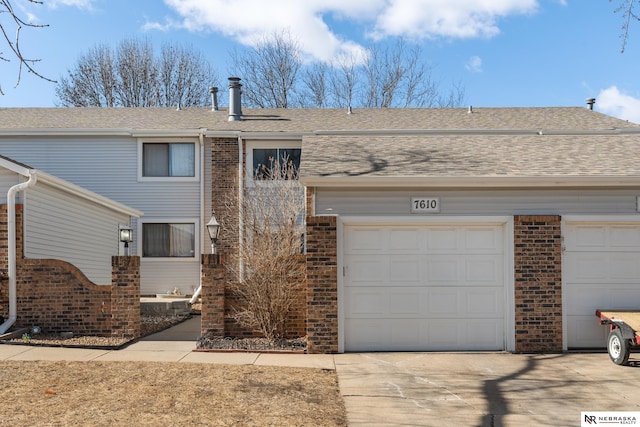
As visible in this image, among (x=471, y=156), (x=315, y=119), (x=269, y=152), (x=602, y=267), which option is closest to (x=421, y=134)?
(x=315, y=119)

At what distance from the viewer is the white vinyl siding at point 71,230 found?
1185cm

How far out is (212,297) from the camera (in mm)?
10320

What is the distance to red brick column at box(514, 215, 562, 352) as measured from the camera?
989cm

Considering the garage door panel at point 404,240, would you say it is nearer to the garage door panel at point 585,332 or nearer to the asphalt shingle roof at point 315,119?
the garage door panel at point 585,332

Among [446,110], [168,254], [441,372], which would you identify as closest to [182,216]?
[168,254]

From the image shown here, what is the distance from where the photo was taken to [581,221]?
10.0 metres

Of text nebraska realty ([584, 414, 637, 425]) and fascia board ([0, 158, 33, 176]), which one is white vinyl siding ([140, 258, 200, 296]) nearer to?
fascia board ([0, 158, 33, 176])

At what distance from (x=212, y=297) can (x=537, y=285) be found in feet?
17.6

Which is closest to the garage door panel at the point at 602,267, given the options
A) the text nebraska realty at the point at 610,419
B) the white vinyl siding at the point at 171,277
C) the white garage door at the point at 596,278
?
the white garage door at the point at 596,278

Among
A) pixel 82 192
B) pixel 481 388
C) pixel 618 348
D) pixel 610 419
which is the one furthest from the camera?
pixel 82 192

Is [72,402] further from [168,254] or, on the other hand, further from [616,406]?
[168,254]

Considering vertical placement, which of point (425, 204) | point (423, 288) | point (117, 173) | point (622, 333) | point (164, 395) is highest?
point (117, 173)

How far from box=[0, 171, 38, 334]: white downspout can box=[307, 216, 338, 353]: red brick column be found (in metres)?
5.30

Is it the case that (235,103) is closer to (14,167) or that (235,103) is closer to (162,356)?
(14,167)
